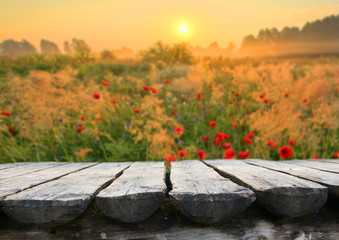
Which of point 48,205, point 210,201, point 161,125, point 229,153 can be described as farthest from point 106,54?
point 210,201

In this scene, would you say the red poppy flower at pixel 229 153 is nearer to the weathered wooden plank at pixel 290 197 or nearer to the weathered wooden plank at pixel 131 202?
the weathered wooden plank at pixel 290 197

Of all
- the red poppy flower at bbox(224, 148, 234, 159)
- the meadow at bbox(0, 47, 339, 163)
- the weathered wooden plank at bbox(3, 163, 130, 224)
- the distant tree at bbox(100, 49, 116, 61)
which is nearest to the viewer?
the weathered wooden plank at bbox(3, 163, 130, 224)

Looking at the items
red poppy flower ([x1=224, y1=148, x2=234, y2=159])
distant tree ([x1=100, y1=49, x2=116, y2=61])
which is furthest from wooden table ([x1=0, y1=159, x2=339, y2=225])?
distant tree ([x1=100, y1=49, x2=116, y2=61])

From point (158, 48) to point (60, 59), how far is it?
5039 millimetres

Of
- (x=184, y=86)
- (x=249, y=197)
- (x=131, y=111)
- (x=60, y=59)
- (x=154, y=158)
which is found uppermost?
(x=60, y=59)

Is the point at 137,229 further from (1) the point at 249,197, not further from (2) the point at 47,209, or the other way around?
(1) the point at 249,197

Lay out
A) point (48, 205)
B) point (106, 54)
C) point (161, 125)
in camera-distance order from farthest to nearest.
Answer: point (106, 54) < point (161, 125) < point (48, 205)

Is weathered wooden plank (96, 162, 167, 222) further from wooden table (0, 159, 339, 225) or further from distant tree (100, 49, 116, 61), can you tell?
distant tree (100, 49, 116, 61)

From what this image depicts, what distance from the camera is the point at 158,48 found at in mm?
13547

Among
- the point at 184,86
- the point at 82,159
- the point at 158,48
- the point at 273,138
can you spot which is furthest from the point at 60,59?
the point at 273,138

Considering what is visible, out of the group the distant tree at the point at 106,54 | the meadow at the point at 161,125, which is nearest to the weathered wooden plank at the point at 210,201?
the meadow at the point at 161,125

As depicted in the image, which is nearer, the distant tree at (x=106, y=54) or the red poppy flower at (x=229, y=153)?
the red poppy flower at (x=229, y=153)

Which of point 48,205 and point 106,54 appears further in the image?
point 106,54

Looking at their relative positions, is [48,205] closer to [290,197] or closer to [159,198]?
[159,198]
